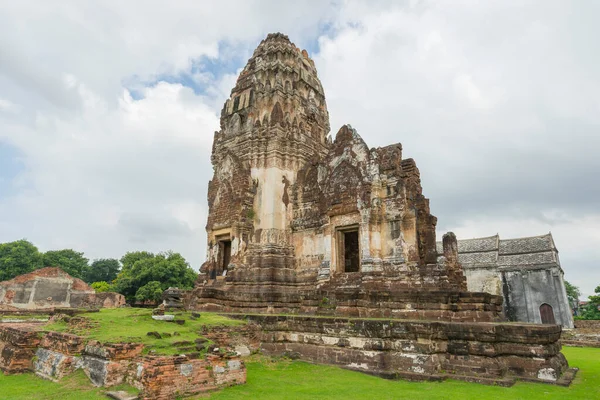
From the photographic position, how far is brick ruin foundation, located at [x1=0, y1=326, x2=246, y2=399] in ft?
22.0

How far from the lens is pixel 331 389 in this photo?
7711 mm

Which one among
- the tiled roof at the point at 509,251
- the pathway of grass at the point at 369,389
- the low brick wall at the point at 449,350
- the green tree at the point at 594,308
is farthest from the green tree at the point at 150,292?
the green tree at the point at 594,308

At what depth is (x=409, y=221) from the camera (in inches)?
480

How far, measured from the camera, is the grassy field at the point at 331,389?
7008 millimetres

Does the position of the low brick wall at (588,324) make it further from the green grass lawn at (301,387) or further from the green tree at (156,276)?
the green tree at (156,276)

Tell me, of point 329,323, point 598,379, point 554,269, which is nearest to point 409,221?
point 329,323

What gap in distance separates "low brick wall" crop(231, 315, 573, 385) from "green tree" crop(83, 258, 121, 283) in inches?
2554

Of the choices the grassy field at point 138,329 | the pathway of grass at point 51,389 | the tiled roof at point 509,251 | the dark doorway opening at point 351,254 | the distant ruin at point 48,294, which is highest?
the tiled roof at point 509,251

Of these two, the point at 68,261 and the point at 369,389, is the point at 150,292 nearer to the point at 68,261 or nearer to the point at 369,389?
the point at 68,261

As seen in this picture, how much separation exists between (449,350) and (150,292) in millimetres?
33177

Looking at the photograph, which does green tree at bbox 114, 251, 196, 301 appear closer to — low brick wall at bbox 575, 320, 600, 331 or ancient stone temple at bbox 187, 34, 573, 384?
ancient stone temple at bbox 187, 34, 573, 384

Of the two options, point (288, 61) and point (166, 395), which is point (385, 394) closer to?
point (166, 395)

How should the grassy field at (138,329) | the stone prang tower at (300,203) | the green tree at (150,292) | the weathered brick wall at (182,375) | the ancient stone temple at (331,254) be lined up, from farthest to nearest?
the green tree at (150,292), the stone prang tower at (300,203), the ancient stone temple at (331,254), the grassy field at (138,329), the weathered brick wall at (182,375)

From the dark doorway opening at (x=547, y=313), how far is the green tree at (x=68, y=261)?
57.0 meters
